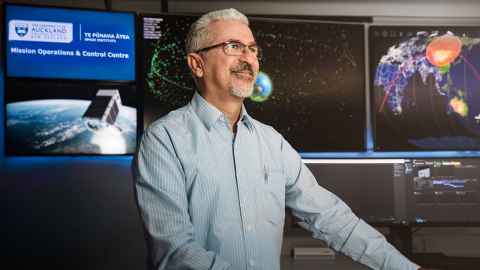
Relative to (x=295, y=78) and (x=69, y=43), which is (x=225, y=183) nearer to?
(x=295, y=78)

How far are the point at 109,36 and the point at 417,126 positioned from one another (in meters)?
1.53

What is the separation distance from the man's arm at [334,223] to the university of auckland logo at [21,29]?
1327 millimetres

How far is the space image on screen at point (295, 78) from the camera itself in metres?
2.13

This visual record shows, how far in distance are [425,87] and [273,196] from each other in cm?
120

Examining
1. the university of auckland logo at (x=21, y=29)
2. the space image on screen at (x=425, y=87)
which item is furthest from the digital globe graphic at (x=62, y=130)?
the space image on screen at (x=425, y=87)

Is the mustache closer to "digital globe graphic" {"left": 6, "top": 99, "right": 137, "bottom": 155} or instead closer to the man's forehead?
the man's forehead

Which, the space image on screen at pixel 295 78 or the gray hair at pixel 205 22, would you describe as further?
the space image on screen at pixel 295 78

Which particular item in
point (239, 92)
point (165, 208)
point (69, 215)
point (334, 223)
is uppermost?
point (239, 92)

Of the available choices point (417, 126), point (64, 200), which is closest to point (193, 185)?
point (64, 200)

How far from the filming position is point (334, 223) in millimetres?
1404

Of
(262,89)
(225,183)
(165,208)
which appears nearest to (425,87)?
(262,89)

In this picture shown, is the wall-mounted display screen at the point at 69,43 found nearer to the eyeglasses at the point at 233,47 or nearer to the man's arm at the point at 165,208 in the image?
the eyeglasses at the point at 233,47

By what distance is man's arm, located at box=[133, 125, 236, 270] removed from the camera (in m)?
1.10

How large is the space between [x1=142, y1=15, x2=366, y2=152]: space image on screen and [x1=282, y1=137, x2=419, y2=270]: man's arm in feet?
2.08
